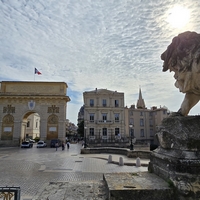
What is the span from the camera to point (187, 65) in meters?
3.31

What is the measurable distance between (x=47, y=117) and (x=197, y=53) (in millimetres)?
35794

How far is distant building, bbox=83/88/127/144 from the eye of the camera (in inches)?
1633

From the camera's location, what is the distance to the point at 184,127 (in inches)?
117

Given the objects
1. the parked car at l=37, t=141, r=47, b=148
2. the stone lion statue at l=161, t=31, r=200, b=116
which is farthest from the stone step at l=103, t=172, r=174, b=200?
the parked car at l=37, t=141, r=47, b=148

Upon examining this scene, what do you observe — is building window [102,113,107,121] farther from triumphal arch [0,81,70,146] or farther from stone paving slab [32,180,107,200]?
stone paving slab [32,180,107,200]

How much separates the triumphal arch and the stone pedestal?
34039 millimetres

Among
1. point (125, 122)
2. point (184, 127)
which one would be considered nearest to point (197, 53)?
point (184, 127)

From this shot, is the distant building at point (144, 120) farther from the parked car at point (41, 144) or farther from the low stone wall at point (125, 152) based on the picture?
the low stone wall at point (125, 152)

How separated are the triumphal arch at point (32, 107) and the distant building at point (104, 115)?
23.3 feet

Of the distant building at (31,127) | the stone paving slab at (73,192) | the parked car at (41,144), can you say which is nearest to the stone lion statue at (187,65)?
the stone paving slab at (73,192)

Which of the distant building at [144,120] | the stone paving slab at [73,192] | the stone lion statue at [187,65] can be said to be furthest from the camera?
the distant building at [144,120]

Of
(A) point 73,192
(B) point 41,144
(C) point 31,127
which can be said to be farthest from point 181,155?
(C) point 31,127

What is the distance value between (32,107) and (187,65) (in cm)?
3661

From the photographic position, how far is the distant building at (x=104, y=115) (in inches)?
1633
